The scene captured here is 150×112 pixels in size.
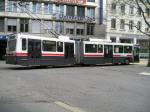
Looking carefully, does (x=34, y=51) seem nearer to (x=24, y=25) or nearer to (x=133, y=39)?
(x=24, y=25)

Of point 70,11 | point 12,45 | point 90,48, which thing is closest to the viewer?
point 12,45

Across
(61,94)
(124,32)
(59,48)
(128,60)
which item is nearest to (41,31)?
(124,32)

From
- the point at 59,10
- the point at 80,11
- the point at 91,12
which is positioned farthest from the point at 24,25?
the point at 91,12

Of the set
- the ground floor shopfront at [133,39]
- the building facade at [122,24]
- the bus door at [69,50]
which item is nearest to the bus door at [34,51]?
the bus door at [69,50]

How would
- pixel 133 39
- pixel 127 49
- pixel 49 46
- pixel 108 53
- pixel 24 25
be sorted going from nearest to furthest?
pixel 49 46 < pixel 108 53 < pixel 127 49 < pixel 24 25 < pixel 133 39

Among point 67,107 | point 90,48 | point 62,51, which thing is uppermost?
point 90,48

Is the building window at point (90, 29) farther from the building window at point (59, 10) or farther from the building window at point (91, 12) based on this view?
the building window at point (59, 10)

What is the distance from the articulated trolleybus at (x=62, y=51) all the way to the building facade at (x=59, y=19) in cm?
1823

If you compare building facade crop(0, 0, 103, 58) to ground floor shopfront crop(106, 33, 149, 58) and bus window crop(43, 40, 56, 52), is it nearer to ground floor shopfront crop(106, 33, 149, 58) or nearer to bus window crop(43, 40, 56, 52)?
ground floor shopfront crop(106, 33, 149, 58)

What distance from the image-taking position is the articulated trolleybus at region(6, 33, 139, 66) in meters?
27.5

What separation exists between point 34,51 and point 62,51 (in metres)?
3.58

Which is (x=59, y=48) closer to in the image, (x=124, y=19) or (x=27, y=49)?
(x=27, y=49)

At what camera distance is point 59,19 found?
58.7m

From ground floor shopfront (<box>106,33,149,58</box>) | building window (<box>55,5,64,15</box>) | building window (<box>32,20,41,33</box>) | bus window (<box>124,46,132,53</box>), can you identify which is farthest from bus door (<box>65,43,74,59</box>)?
ground floor shopfront (<box>106,33,149,58</box>)
